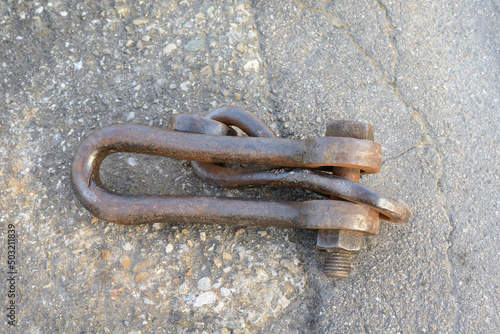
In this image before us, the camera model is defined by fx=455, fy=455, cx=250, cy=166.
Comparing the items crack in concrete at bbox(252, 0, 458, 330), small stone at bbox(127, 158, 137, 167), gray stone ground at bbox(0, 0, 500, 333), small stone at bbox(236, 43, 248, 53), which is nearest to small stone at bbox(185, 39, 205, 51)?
gray stone ground at bbox(0, 0, 500, 333)

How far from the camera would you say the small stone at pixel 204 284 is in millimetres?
1725

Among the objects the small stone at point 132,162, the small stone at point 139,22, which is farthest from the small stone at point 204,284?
the small stone at point 139,22

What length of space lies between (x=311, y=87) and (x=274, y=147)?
0.49 meters

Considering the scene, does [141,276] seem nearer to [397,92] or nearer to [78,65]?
[78,65]

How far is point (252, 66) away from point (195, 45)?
27 cm

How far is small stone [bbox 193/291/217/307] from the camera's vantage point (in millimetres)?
1705

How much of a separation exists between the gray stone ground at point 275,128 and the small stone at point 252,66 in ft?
0.06

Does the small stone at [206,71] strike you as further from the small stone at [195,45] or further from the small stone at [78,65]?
the small stone at [78,65]

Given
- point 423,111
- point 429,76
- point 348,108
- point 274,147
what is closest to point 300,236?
point 274,147

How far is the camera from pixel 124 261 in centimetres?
176

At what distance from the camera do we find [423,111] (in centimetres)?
192

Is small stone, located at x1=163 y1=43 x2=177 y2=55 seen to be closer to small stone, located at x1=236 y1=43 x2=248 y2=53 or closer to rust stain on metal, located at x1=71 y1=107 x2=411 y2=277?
small stone, located at x1=236 y1=43 x2=248 y2=53

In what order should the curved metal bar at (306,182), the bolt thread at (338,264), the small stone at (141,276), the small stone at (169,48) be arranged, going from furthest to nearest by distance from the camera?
the small stone at (169,48)
the small stone at (141,276)
the bolt thread at (338,264)
the curved metal bar at (306,182)

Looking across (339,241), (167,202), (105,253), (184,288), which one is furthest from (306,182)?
(105,253)
